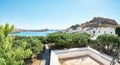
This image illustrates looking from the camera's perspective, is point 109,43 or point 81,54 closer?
point 81,54

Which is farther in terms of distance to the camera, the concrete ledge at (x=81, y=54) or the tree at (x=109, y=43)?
the tree at (x=109, y=43)

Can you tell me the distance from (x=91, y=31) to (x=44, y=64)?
28.2 m

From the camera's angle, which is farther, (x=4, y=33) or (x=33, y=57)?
(x=33, y=57)

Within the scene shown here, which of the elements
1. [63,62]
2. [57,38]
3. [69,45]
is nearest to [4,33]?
[63,62]

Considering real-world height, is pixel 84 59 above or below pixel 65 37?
below

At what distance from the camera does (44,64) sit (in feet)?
52.4

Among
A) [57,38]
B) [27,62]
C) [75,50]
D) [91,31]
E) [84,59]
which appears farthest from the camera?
[91,31]

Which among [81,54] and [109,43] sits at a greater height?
[109,43]

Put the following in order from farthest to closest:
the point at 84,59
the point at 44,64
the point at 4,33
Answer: the point at 84,59 → the point at 44,64 → the point at 4,33

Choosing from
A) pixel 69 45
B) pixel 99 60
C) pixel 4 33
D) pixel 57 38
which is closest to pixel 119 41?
pixel 99 60

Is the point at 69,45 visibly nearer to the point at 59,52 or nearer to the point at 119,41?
the point at 59,52

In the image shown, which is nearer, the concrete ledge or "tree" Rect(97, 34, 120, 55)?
the concrete ledge

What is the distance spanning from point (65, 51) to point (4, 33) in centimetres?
1332

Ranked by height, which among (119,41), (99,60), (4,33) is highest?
(4,33)
